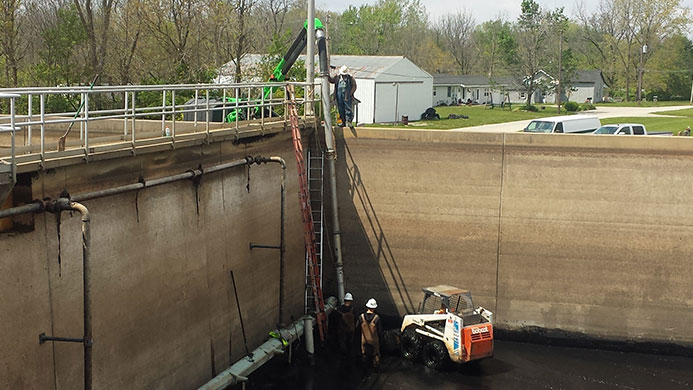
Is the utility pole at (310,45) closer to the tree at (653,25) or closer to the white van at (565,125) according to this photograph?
the white van at (565,125)

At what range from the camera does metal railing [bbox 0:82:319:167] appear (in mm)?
10758

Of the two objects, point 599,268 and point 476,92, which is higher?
point 476,92

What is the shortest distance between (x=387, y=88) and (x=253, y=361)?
33.4 metres

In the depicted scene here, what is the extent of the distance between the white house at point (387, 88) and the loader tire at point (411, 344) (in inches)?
1079

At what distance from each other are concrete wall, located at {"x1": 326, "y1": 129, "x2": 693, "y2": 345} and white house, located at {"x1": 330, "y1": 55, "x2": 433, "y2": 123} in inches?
966

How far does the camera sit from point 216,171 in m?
15.0

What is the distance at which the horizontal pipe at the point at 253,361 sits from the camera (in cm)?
1460

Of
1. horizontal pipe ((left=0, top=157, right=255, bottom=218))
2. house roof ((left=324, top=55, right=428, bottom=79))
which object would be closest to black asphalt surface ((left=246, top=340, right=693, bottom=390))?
horizontal pipe ((left=0, top=157, right=255, bottom=218))

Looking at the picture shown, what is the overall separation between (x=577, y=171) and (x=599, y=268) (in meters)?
2.54

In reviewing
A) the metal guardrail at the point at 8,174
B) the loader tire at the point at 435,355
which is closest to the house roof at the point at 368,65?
the loader tire at the point at 435,355

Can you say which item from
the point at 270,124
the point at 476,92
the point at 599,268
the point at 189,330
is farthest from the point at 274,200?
the point at 476,92

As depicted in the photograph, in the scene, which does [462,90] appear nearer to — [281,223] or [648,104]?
[648,104]

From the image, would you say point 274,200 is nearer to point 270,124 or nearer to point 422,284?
point 270,124

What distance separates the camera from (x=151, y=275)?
511 inches
